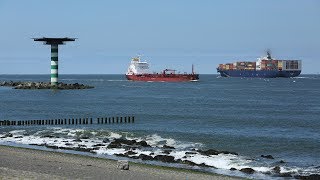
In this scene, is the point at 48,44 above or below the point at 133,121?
above

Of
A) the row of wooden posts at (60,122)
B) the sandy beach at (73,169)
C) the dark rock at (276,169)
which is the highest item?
the sandy beach at (73,169)

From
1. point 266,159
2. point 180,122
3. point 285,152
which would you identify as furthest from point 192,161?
point 180,122

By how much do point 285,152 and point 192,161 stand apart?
904 cm

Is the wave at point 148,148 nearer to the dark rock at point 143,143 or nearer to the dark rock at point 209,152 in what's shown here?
the dark rock at point 209,152

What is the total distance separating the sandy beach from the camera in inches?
1007

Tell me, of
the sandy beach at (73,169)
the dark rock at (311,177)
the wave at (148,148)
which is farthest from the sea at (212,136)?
the sandy beach at (73,169)

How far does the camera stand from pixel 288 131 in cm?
5475

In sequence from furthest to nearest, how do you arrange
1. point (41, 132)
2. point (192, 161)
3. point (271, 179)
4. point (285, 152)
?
point (41, 132), point (285, 152), point (192, 161), point (271, 179)

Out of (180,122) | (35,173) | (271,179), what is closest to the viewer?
(35,173)

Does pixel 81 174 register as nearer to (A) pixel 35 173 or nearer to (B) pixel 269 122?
(A) pixel 35 173

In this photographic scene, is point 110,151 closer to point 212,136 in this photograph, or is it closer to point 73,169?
point 73,169

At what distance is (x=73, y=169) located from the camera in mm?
28109

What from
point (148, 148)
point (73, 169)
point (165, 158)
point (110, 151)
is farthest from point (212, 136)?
point (73, 169)

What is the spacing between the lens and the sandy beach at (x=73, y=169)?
1007 inches
